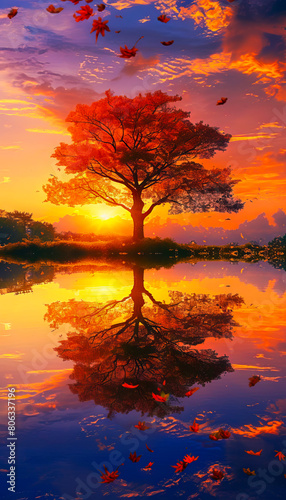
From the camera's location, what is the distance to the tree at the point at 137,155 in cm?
2600

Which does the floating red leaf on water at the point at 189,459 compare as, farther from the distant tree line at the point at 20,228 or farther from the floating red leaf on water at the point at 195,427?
the distant tree line at the point at 20,228

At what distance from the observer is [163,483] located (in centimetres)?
276

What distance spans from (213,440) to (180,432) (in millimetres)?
262

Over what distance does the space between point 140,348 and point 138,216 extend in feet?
78.9

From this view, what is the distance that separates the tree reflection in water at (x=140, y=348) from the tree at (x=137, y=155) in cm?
1878

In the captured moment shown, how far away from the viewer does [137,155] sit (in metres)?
26.2

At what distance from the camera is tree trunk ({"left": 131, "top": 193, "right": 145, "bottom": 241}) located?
1146 inches

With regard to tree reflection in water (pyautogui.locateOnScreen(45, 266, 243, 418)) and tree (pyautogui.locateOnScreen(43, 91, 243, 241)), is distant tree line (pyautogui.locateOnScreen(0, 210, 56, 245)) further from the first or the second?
tree reflection in water (pyautogui.locateOnScreen(45, 266, 243, 418))

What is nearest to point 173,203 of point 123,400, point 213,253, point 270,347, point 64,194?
point 213,253

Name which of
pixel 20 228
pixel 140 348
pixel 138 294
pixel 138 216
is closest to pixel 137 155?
pixel 138 216

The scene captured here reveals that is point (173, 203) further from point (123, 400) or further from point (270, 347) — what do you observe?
point (123, 400)

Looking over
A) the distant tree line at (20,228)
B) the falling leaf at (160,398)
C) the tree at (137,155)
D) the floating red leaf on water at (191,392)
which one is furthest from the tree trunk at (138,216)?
the falling leaf at (160,398)

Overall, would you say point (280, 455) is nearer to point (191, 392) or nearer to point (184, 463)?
point (184, 463)

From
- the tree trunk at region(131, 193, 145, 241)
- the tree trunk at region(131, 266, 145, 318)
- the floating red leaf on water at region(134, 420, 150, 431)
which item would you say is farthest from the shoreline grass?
the floating red leaf on water at region(134, 420, 150, 431)
